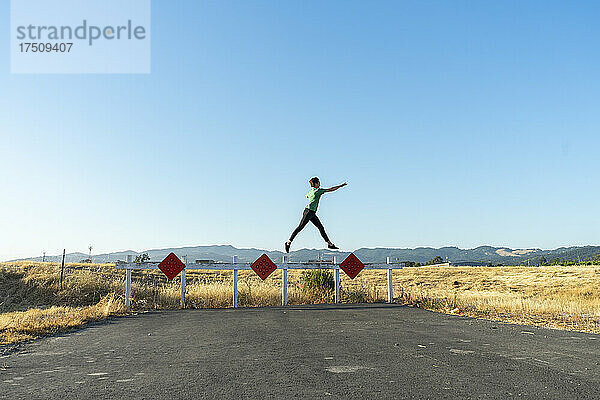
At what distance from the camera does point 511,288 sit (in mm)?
40594

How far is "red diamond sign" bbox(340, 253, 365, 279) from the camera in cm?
1573

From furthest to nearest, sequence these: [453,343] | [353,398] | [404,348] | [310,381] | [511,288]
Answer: [511,288], [453,343], [404,348], [310,381], [353,398]

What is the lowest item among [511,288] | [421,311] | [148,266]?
[511,288]

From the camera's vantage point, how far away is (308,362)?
19.4 ft

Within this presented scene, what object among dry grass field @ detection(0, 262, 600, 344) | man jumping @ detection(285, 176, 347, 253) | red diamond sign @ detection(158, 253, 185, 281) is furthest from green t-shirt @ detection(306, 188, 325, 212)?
red diamond sign @ detection(158, 253, 185, 281)

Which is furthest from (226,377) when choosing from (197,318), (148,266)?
(148,266)

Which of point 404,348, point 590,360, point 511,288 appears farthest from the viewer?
point 511,288

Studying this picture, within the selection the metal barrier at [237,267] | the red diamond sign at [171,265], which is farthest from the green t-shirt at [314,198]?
the red diamond sign at [171,265]

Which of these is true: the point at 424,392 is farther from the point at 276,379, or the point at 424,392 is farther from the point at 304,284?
the point at 304,284

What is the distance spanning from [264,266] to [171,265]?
2.86 m

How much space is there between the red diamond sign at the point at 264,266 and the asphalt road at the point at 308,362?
17.2 ft

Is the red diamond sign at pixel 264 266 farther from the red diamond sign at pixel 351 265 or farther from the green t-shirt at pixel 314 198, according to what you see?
the green t-shirt at pixel 314 198

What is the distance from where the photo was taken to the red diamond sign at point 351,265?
51.6ft

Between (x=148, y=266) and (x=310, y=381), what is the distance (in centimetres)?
1123
